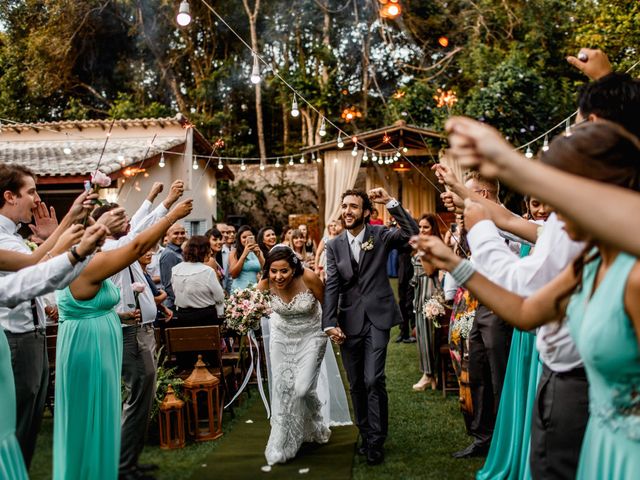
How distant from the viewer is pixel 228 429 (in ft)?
18.6

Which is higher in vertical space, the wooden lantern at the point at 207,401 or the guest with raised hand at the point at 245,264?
the guest with raised hand at the point at 245,264

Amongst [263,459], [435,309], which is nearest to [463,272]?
[263,459]

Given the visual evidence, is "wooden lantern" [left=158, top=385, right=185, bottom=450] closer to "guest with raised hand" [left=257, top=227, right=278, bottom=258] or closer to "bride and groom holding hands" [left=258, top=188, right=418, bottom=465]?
→ "bride and groom holding hands" [left=258, top=188, right=418, bottom=465]

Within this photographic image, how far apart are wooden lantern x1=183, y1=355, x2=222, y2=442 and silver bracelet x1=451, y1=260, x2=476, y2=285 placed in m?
3.94

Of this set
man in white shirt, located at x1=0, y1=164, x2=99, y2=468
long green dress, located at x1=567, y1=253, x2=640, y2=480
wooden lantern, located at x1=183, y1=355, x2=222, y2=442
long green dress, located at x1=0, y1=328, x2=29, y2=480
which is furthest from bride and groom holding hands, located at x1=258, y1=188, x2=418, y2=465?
long green dress, located at x1=567, y1=253, x2=640, y2=480

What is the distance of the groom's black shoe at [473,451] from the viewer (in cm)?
470

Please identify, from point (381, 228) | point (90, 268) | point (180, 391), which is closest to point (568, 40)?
point (381, 228)

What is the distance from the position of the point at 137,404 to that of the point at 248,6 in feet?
70.2

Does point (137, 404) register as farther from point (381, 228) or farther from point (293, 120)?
point (293, 120)

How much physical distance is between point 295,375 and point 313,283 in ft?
2.57

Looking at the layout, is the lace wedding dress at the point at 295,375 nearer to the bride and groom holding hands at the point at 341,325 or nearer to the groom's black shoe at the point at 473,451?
the bride and groom holding hands at the point at 341,325

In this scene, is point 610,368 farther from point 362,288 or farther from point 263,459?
point 263,459

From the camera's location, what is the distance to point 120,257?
3.01m

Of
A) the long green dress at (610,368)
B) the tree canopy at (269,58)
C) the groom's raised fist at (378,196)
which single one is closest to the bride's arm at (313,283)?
the groom's raised fist at (378,196)
